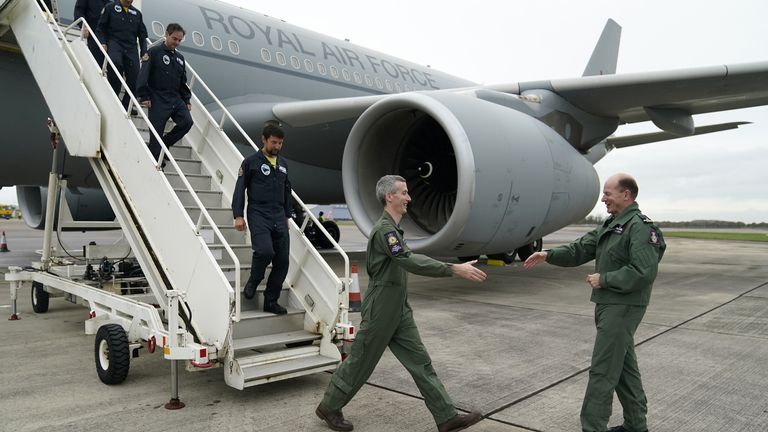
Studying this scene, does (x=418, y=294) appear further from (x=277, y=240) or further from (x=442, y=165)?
(x=277, y=240)

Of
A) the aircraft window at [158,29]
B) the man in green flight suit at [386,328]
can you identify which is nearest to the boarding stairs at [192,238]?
the man in green flight suit at [386,328]

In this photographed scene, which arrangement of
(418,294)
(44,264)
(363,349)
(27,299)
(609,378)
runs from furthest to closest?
(418,294) < (27,299) < (44,264) < (363,349) < (609,378)

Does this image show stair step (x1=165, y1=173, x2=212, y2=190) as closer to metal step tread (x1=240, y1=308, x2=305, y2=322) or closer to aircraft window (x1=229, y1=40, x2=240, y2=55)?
metal step tread (x1=240, y1=308, x2=305, y2=322)

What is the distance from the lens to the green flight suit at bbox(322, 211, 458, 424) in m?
2.79

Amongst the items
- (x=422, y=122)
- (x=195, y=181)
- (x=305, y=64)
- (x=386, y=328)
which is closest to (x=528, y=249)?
(x=422, y=122)

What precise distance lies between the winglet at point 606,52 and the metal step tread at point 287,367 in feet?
36.9

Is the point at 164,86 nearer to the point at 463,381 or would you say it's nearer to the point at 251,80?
the point at 463,381

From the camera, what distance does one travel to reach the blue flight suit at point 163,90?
4.61 metres

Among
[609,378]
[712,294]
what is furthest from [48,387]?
[712,294]

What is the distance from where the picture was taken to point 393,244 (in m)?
2.76

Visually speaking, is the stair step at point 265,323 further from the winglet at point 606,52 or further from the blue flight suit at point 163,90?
the winglet at point 606,52

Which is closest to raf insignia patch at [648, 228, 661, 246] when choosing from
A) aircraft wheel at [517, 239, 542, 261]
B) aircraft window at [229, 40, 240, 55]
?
aircraft window at [229, 40, 240, 55]

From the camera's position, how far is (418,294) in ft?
23.7

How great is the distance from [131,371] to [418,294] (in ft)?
13.2
